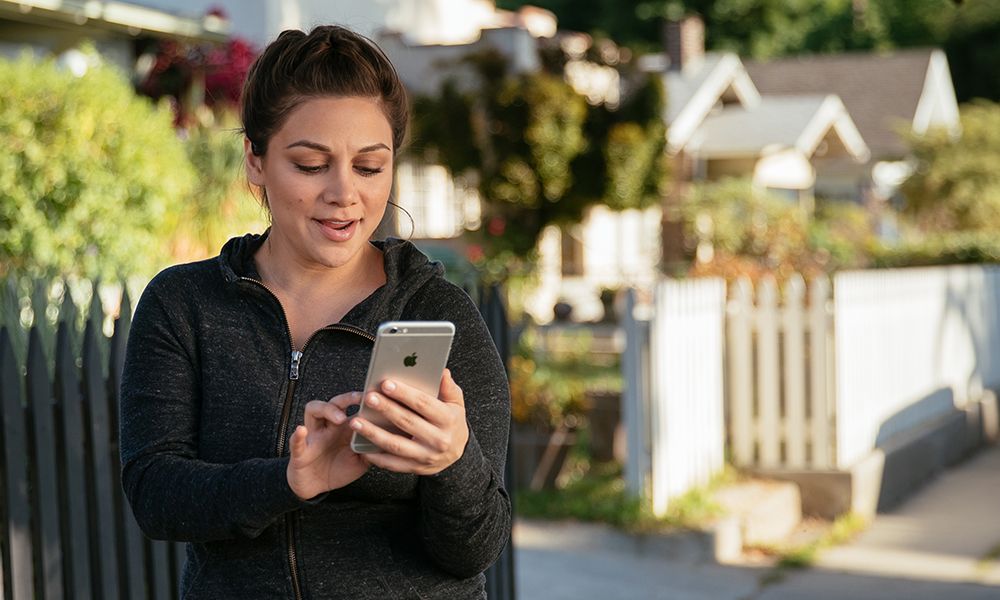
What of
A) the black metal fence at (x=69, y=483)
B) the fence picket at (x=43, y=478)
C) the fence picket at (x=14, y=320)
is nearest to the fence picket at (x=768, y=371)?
the fence picket at (x=14, y=320)

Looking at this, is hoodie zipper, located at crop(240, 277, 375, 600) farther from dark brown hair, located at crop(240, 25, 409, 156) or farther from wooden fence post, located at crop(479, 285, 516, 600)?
wooden fence post, located at crop(479, 285, 516, 600)

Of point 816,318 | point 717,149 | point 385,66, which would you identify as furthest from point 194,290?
point 717,149

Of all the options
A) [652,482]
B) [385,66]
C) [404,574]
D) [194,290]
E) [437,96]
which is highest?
[437,96]

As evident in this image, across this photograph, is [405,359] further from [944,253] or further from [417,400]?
[944,253]

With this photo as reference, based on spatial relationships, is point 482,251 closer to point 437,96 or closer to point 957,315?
point 437,96

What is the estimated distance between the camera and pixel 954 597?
20.5ft

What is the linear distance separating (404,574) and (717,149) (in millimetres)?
24984

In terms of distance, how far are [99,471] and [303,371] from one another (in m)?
2.04

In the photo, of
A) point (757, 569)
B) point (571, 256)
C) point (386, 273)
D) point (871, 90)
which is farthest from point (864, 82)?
point (386, 273)

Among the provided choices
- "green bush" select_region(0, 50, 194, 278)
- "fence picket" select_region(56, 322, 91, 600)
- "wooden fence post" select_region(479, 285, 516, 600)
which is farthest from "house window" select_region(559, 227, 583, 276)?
"fence picket" select_region(56, 322, 91, 600)

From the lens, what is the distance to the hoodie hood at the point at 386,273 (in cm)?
203

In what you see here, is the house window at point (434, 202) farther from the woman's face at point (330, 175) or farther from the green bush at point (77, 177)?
the woman's face at point (330, 175)

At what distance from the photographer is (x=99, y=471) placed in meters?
3.82

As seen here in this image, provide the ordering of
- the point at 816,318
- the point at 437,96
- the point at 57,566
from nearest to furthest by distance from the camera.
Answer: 1. the point at 57,566
2. the point at 816,318
3. the point at 437,96
